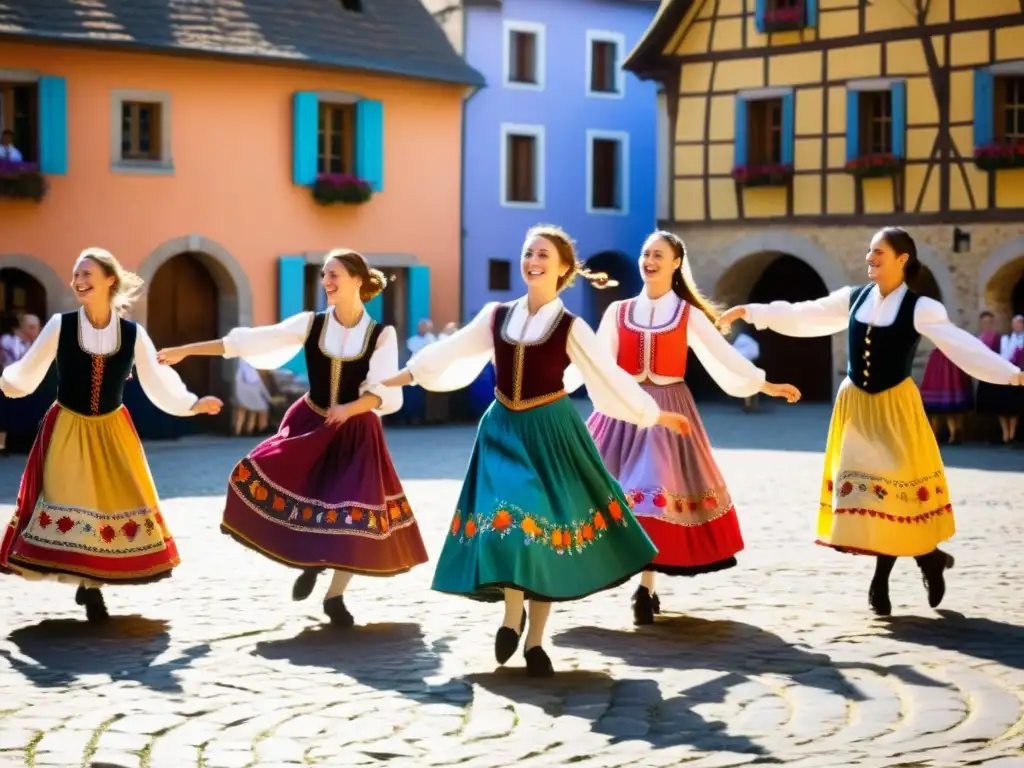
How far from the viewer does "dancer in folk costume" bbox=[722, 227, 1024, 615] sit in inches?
363

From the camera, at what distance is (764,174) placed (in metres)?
29.6

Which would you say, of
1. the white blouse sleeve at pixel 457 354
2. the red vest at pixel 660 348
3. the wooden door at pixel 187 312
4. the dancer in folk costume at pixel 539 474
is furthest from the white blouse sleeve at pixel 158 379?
the wooden door at pixel 187 312

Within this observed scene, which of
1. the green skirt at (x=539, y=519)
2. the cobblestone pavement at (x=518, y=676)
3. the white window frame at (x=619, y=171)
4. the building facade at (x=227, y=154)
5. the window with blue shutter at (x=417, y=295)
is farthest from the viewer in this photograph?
the white window frame at (x=619, y=171)

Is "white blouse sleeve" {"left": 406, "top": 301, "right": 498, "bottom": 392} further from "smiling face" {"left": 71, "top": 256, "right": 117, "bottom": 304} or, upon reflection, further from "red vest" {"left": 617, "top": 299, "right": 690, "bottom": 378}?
"smiling face" {"left": 71, "top": 256, "right": 117, "bottom": 304}

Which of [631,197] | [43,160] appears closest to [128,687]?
A: [43,160]

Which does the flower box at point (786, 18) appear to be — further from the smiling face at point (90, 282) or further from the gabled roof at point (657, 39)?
the smiling face at point (90, 282)

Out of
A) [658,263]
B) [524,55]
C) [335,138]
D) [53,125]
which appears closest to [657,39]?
[524,55]

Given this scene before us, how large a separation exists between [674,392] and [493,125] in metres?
24.9

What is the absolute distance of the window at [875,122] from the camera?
94.5 ft

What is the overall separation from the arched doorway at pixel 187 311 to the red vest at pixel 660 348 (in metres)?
17.9

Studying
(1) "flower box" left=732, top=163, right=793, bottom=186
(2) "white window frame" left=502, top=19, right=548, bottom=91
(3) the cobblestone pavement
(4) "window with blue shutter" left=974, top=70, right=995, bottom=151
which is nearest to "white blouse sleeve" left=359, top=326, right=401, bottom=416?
(3) the cobblestone pavement

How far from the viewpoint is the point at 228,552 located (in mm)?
11555

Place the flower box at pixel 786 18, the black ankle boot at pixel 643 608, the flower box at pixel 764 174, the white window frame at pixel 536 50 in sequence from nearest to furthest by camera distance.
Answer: the black ankle boot at pixel 643 608 → the flower box at pixel 786 18 → the flower box at pixel 764 174 → the white window frame at pixel 536 50

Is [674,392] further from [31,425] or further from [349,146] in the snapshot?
[349,146]
